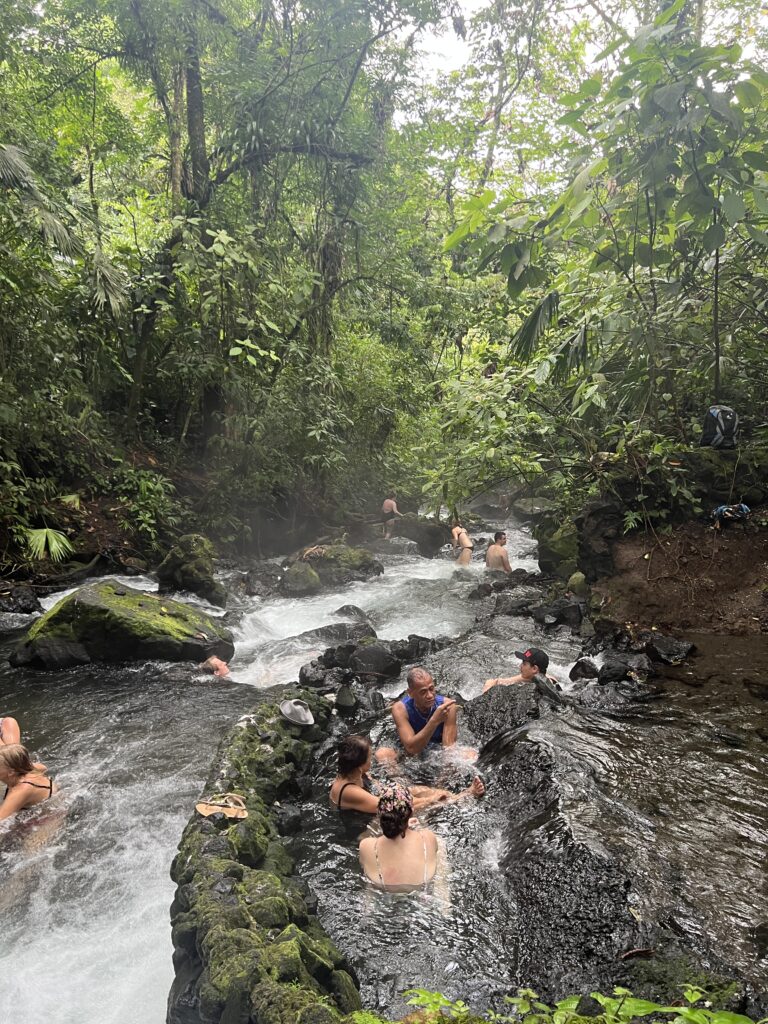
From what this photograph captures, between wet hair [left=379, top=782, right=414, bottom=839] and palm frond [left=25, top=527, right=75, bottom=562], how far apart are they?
769 cm

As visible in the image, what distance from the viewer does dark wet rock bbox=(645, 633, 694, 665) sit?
7051mm

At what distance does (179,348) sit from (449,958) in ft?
38.0

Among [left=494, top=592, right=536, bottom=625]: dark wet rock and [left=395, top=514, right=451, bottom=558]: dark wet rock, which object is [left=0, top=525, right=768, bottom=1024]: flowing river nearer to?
[left=494, top=592, right=536, bottom=625]: dark wet rock

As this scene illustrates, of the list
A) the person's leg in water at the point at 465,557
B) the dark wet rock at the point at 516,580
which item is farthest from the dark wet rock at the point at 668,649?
the person's leg in water at the point at 465,557

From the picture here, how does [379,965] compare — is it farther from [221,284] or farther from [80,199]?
[80,199]

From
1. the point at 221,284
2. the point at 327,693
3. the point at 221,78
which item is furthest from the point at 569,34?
the point at 327,693

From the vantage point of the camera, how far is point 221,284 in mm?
10648

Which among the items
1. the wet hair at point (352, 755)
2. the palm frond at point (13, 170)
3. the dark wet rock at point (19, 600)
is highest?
the palm frond at point (13, 170)

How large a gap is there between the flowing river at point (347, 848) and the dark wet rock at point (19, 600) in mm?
2321

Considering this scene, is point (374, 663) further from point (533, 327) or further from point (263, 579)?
point (263, 579)

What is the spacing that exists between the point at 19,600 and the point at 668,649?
29.7 feet

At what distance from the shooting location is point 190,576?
34.6ft

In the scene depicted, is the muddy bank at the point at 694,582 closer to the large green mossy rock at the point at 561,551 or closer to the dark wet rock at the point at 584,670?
the dark wet rock at the point at 584,670

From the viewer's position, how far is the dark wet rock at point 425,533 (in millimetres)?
16609
